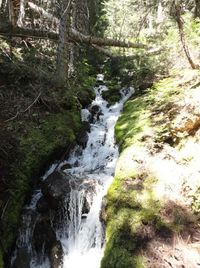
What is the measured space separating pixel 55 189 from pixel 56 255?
1.44 metres

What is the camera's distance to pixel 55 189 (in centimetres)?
725

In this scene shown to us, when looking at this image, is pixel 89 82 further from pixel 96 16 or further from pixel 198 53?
pixel 96 16

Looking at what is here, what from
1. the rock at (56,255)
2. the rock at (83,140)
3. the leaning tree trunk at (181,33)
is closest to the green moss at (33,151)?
the rock at (83,140)

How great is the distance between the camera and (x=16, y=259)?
6.67 meters

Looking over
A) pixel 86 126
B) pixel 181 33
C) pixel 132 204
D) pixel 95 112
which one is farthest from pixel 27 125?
pixel 181 33

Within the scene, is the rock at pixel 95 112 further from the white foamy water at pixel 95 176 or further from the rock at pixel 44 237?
the rock at pixel 44 237

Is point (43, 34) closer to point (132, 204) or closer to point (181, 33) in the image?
point (181, 33)

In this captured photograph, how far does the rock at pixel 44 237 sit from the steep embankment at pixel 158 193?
1309mm

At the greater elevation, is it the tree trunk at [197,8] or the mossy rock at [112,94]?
the tree trunk at [197,8]

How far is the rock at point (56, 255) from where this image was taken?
647 cm

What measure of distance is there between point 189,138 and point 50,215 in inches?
145

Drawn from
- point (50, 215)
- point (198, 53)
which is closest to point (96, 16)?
point (198, 53)

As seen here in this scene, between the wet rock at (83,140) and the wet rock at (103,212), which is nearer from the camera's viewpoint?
the wet rock at (103,212)

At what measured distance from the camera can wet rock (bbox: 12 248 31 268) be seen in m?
6.56
